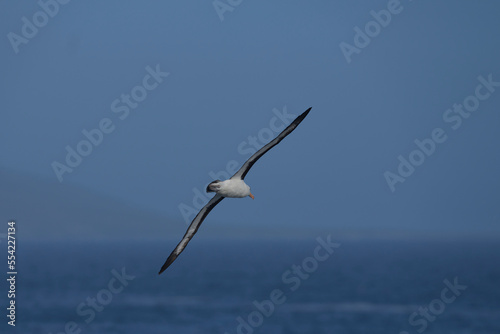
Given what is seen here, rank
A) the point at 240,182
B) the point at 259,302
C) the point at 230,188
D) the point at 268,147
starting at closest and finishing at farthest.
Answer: the point at 268,147 < the point at 230,188 < the point at 240,182 < the point at 259,302

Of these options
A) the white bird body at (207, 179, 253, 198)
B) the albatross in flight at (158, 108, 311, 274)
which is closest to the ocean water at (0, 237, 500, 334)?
the albatross in flight at (158, 108, 311, 274)

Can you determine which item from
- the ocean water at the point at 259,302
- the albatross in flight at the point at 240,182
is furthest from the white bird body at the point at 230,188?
the ocean water at the point at 259,302

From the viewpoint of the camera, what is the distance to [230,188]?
24203 mm

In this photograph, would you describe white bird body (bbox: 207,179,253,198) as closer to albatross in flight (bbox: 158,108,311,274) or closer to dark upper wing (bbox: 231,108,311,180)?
albatross in flight (bbox: 158,108,311,274)

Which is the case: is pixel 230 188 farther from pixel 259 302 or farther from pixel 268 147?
pixel 259 302

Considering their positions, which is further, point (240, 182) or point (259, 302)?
point (259, 302)

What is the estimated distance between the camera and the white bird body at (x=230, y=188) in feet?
78.5

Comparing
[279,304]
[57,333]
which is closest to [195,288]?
[279,304]

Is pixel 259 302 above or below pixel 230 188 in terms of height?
below

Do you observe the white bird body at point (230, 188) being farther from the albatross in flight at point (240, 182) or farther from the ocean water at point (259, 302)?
the ocean water at point (259, 302)

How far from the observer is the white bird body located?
23.9 meters

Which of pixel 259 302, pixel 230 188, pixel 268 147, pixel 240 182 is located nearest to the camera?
pixel 268 147

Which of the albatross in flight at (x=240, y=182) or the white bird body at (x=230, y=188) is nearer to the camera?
the albatross in flight at (x=240, y=182)

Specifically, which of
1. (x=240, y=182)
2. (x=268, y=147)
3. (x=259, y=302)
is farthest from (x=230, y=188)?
(x=259, y=302)
